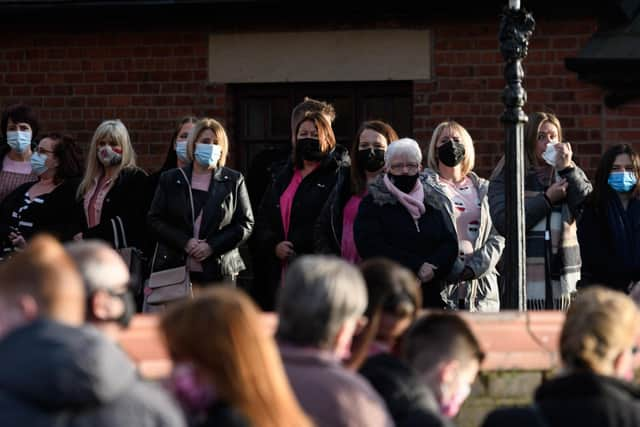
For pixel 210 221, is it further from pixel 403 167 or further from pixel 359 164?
pixel 403 167

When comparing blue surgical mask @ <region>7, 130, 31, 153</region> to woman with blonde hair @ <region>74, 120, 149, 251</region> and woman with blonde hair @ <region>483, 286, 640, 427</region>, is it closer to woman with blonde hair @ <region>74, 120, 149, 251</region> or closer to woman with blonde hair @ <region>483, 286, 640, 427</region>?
woman with blonde hair @ <region>74, 120, 149, 251</region>

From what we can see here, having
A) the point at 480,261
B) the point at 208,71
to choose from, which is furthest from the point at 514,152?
the point at 208,71

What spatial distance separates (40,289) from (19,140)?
5.89 m

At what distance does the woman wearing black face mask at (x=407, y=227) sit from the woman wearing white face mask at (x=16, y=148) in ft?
8.34

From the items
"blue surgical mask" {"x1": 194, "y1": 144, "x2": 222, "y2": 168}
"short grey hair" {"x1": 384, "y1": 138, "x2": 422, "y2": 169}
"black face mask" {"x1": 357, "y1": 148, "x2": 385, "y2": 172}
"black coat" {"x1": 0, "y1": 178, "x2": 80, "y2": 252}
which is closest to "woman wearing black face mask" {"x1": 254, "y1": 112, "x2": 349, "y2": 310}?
"black face mask" {"x1": 357, "y1": 148, "x2": 385, "y2": 172}

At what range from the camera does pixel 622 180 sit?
8742 mm

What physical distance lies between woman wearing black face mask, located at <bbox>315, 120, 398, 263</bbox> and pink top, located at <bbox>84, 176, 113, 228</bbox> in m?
1.45

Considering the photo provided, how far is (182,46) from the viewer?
1163cm

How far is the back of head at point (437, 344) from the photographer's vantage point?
4977mm

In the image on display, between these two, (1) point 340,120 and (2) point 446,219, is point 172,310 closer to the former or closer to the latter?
(2) point 446,219

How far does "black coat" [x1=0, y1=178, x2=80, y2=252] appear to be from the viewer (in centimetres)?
926

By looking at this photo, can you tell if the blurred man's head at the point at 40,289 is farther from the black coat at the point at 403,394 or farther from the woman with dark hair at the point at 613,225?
the woman with dark hair at the point at 613,225

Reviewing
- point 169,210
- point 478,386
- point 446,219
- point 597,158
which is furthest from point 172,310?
point 597,158

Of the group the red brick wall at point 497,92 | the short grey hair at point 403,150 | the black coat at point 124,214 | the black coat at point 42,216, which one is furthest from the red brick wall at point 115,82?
the short grey hair at point 403,150
